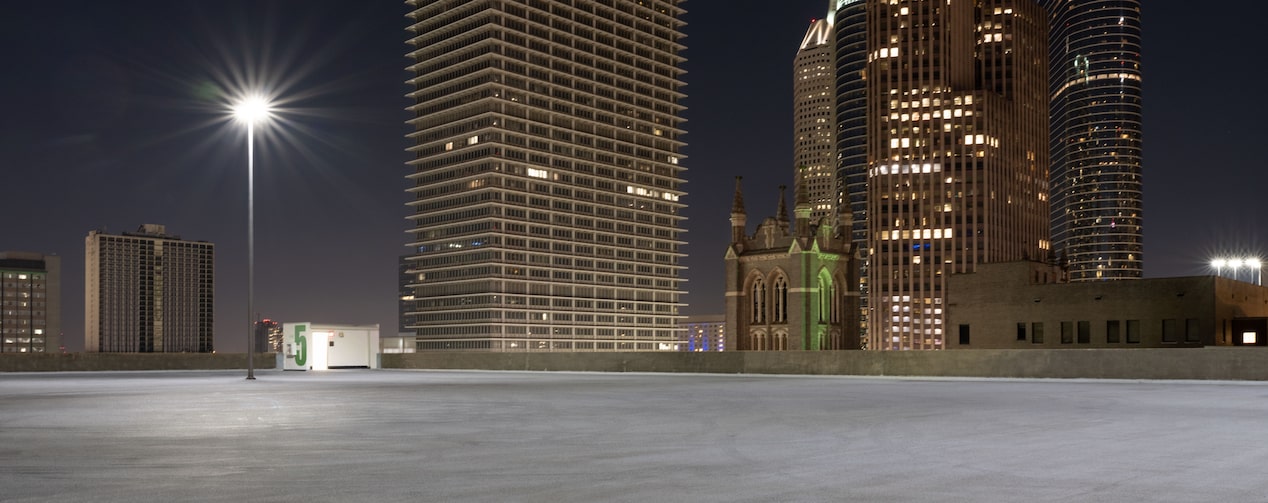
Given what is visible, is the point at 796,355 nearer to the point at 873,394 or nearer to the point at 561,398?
the point at 873,394

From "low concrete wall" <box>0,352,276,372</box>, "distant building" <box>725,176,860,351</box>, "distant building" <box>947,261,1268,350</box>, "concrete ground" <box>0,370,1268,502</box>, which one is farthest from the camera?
"distant building" <box>725,176,860,351</box>

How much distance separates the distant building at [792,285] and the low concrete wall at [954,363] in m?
48.2

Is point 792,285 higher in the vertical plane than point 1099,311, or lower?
higher

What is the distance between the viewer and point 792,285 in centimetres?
10312

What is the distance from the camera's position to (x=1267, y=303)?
83.1 meters

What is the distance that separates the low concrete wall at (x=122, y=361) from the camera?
58.8m

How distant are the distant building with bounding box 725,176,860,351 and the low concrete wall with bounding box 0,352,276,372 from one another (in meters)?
51.3

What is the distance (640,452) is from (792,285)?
91.7 meters

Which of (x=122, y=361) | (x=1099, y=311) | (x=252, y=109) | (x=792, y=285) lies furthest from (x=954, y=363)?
(x=792, y=285)

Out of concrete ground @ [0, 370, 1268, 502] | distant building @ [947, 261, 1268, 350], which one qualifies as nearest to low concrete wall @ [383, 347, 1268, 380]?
concrete ground @ [0, 370, 1268, 502]

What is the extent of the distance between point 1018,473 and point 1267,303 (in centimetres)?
8509

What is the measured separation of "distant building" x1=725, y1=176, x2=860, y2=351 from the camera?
4021 inches

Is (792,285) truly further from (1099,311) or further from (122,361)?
(122,361)

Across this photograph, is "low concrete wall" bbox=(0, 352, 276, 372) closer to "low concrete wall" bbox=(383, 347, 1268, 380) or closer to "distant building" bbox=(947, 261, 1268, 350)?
"low concrete wall" bbox=(383, 347, 1268, 380)
